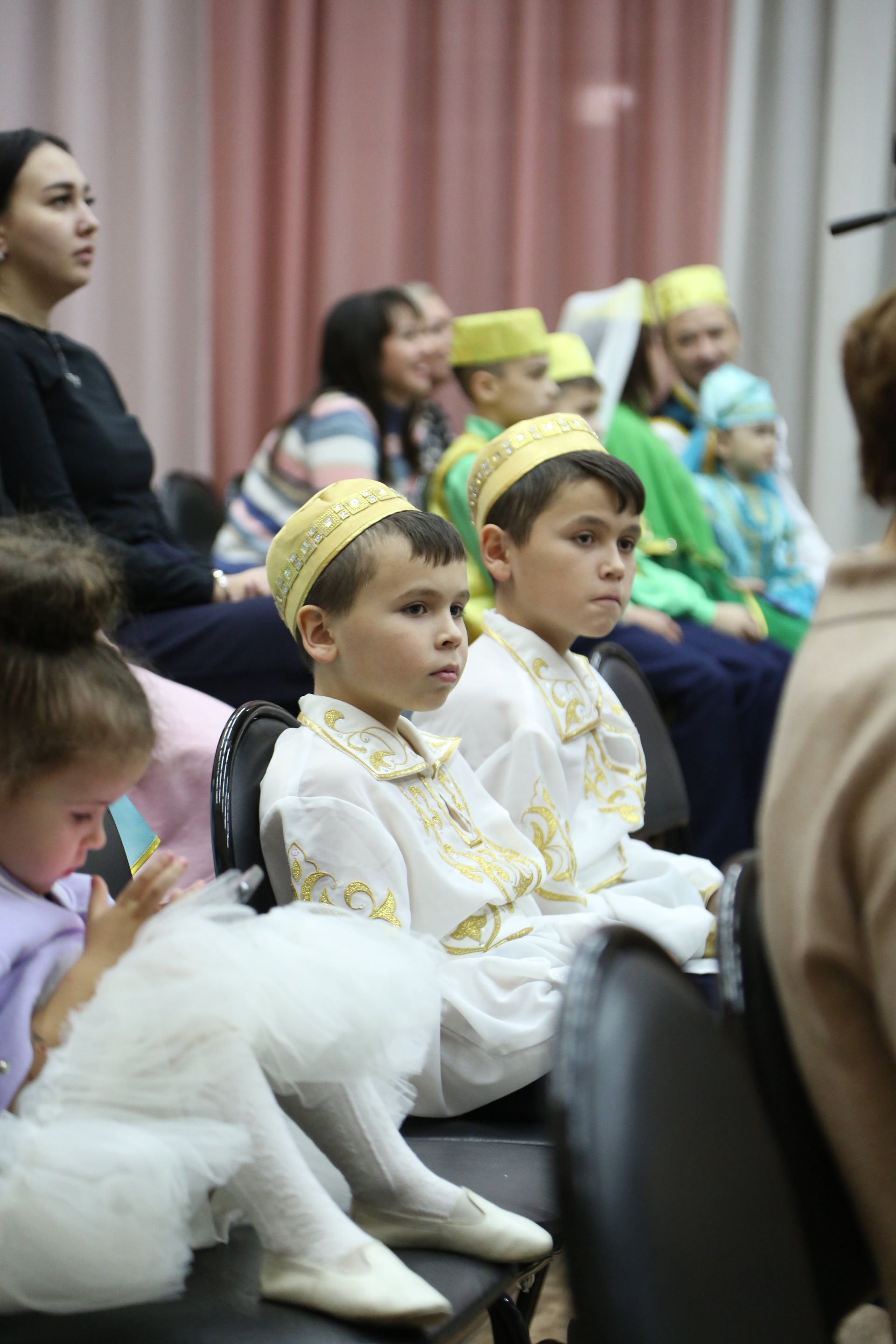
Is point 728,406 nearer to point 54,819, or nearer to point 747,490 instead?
point 747,490

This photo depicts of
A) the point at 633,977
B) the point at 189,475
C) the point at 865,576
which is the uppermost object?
the point at 865,576

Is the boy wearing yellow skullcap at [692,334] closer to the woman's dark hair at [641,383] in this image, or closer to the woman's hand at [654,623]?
the woman's dark hair at [641,383]

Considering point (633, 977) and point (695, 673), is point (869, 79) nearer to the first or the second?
point (695, 673)

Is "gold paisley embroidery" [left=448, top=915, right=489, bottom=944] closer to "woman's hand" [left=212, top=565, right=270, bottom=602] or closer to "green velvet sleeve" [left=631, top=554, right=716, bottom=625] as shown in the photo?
"woman's hand" [left=212, top=565, right=270, bottom=602]

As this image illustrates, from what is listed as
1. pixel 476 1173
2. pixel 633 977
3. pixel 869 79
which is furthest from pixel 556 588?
pixel 869 79

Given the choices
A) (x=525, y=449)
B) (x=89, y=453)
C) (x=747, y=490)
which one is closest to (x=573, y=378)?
(x=747, y=490)

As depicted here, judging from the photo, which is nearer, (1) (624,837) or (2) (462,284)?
(1) (624,837)

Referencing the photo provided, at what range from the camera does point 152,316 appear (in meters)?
4.02

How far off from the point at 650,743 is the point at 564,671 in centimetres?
25

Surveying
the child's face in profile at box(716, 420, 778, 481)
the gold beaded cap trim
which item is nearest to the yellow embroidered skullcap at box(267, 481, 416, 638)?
the gold beaded cap trim

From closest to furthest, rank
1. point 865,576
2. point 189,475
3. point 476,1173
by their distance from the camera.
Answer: point 865,576 → point 476,1173 → point 189,475

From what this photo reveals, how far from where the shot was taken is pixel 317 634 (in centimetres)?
151

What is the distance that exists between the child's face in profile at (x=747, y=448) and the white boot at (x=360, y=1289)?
292cm

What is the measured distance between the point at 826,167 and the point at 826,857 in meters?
4.35
